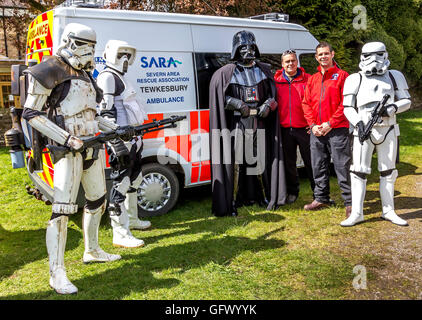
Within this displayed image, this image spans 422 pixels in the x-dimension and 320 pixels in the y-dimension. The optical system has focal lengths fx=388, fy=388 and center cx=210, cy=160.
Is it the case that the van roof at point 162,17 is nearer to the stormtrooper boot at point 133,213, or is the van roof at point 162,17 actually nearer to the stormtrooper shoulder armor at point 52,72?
the stormtrooper shoulder armor at point 52,72

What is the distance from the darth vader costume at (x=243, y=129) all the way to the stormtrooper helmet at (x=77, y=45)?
215 centimetres

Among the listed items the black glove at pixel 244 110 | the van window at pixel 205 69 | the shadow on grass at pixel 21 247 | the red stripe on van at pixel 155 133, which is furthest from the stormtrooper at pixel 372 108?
the shadow on grass at pixel 21 247

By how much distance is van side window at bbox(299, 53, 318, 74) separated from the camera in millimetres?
6523

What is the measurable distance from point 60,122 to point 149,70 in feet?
6.34

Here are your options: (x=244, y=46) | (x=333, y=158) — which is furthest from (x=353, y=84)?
(x=244, y=46)

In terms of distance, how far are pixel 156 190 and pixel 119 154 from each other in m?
1.44

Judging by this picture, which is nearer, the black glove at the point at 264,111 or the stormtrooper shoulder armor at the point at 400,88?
the stormtrooper shoulder armor at the point at 400,88

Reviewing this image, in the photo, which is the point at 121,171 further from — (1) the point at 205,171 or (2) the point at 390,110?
(2) the point at 390,110

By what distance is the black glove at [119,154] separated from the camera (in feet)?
13.5

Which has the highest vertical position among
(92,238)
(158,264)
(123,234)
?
(92,238)

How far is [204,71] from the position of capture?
217 inches
